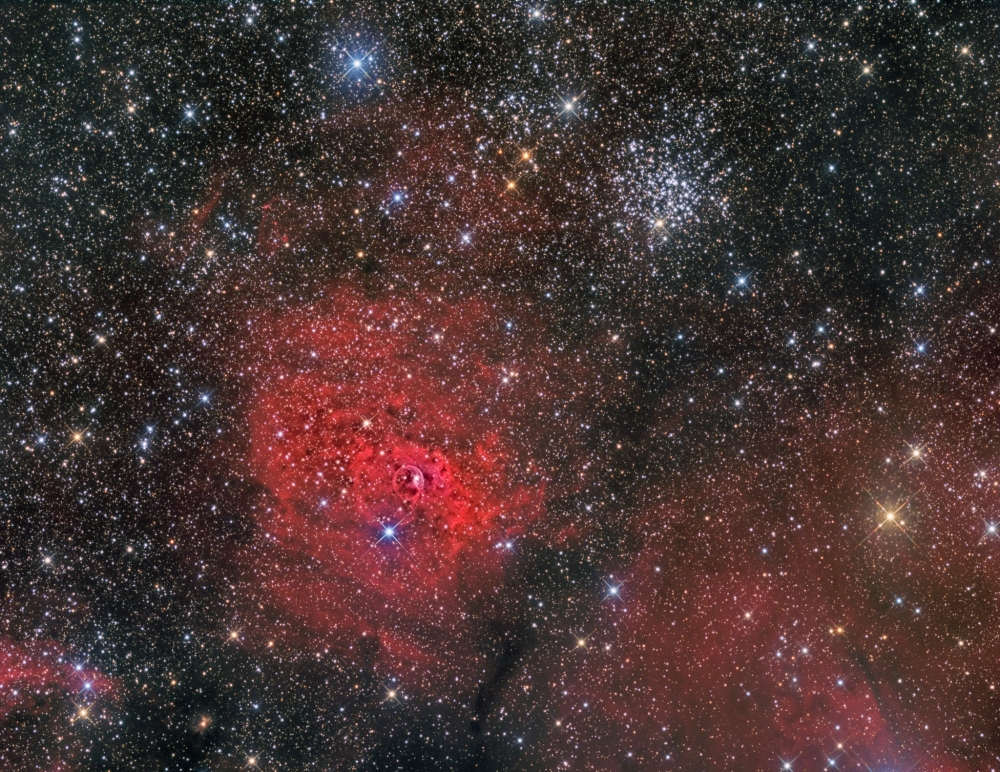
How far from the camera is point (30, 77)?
1.41 meters

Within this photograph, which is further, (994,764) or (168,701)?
(994,764)

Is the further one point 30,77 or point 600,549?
point 600,549

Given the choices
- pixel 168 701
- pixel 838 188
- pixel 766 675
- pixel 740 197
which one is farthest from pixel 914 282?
pixel 168 701

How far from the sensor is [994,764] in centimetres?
159

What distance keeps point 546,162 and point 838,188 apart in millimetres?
924

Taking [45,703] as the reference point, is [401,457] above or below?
above

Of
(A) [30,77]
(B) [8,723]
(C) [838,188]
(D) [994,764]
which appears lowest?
(D) [994,764]

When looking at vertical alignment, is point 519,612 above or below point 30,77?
below

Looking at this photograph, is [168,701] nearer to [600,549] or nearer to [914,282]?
[600,549]

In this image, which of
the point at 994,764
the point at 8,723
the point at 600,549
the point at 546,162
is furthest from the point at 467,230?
the point at 994,764

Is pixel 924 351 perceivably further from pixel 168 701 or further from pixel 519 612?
pixel 168 701

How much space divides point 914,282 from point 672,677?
1.48 meters

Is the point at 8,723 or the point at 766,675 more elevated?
the point at 8,723

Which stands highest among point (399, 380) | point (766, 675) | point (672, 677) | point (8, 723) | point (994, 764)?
point (399, 380)
